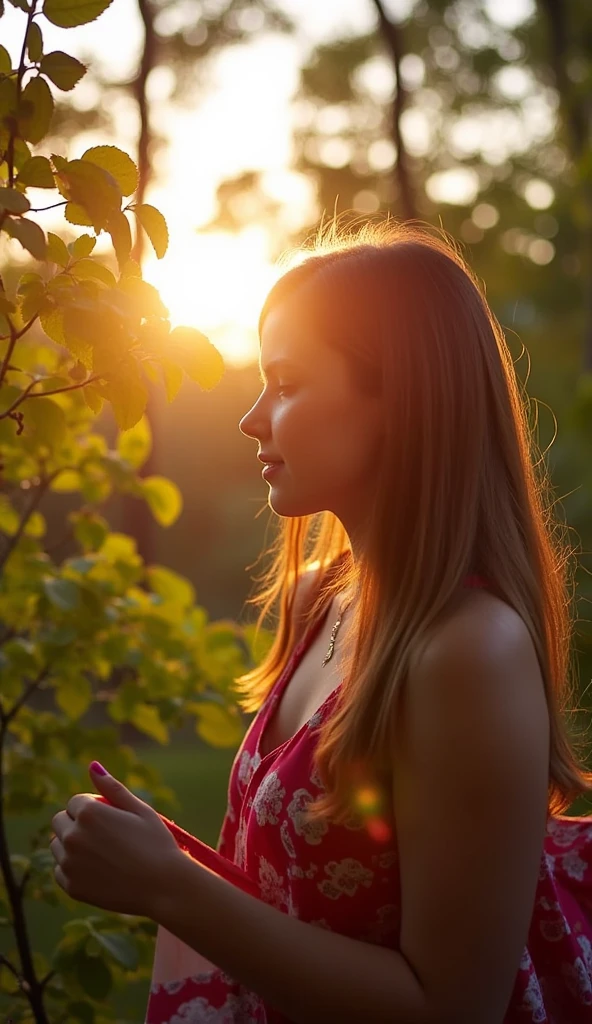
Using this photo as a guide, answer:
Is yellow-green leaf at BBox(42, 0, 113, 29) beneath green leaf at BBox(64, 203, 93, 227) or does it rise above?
above

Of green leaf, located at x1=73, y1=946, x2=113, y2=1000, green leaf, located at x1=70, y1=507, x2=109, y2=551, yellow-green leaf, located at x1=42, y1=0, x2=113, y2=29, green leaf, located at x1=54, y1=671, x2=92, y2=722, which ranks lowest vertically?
green leaf, located at x1=73, y1=946, x2=113, y2=1000

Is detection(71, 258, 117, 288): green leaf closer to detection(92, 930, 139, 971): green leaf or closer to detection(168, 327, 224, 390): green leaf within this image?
detection(168, 327, 224, 390): green leaf

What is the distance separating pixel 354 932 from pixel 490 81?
15.5 m

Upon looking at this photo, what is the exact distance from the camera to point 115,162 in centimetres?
138

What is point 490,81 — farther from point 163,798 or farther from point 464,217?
point 163,798

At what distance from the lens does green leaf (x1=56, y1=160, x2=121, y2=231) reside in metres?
1.27

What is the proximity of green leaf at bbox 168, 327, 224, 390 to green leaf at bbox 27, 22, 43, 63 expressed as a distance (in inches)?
15.1

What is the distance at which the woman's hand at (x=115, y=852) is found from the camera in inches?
50.9

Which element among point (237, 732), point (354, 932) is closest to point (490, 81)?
point (237, 732)

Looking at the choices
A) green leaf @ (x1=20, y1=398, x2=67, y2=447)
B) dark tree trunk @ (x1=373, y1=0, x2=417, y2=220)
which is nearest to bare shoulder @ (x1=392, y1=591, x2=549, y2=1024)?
green leaf @ (x1=20, y1=398, x2=67, y2=447)

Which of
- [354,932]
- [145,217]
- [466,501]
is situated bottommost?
[354,932]

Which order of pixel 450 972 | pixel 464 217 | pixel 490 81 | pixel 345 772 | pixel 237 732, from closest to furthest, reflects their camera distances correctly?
1. pixel 450 972
2. pixel 345 772
3. pixel 237 732
4. pixel 490 81
5. pixel 464 217

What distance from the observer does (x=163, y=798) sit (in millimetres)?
2562

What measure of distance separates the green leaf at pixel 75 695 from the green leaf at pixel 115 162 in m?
1.39
